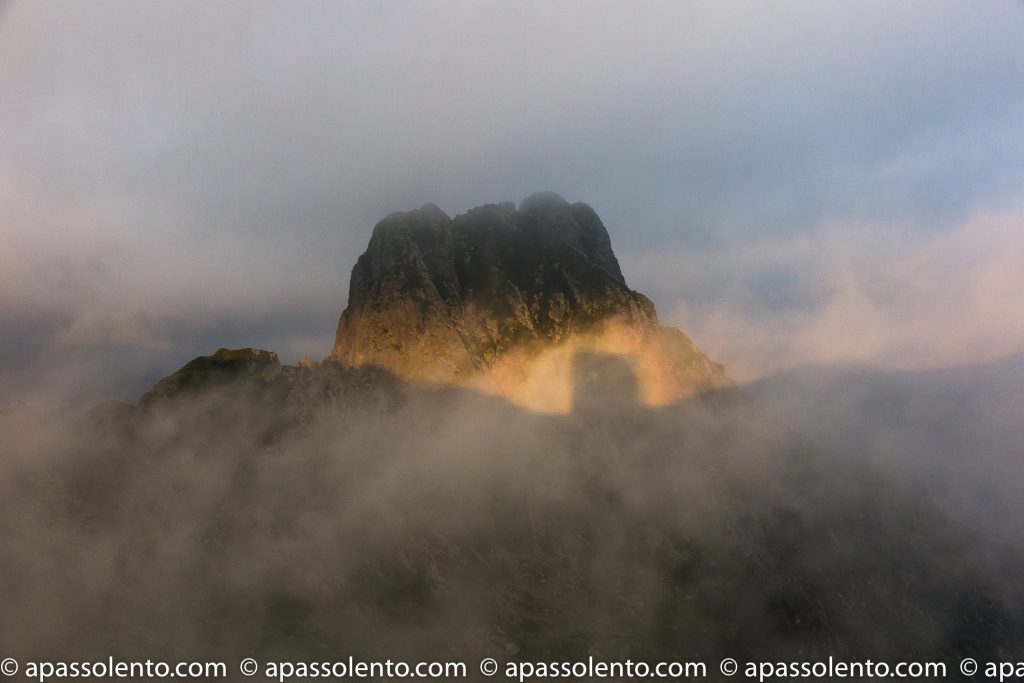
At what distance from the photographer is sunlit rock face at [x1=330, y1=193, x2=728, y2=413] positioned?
152 metres

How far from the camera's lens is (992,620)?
125 m

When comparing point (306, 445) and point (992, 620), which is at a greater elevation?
point (306, 445)

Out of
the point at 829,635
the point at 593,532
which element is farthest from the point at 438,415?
the point at 829,635

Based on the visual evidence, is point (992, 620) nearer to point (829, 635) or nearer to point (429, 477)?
point (829, 635)

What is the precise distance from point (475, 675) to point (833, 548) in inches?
3657
